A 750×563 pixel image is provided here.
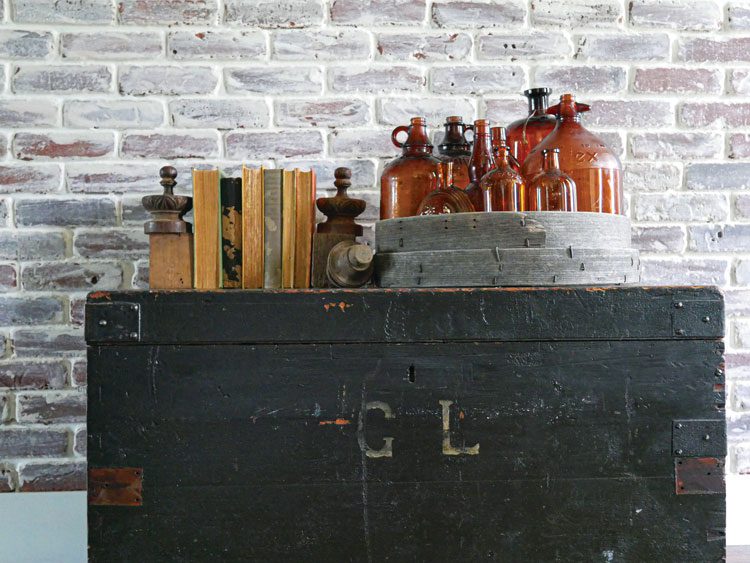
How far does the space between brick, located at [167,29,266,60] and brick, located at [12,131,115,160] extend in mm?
261

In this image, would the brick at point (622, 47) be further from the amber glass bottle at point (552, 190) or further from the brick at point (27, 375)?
the brick at point (27, 375)

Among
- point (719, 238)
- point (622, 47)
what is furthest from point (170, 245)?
point (719, 238)

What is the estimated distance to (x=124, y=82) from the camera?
154cm

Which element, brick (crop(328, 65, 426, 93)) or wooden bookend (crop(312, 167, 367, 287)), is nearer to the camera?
wooden bookend (crop(312, 167, 367, 287))

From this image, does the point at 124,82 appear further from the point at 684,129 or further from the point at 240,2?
the point at 684,129

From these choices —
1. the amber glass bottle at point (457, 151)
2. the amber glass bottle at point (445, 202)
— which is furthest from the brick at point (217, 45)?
the amber glass bottle at point (445, 202)

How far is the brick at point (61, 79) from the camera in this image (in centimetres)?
152

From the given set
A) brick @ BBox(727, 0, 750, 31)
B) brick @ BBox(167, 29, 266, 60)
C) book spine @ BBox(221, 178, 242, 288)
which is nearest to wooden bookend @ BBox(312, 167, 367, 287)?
book spine @ BBox(221, 178, 242, 288)

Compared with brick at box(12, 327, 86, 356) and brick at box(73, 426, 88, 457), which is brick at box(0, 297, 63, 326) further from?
brick at box(73, 426, 88, 457)

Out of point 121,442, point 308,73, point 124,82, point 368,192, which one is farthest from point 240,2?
point 121,442

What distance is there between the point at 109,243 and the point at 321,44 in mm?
684

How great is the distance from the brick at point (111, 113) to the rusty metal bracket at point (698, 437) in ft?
4.19

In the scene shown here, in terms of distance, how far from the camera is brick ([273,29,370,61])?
1557 millimetres

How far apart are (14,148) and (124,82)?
0.97 feet
